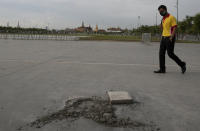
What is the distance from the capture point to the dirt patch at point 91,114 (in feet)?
7.28

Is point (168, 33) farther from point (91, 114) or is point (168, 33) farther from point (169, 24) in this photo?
point (91, 114)

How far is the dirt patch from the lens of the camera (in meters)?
2.22

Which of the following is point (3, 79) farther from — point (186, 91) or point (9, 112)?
point (186, 91)

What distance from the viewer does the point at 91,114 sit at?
96.6 inches

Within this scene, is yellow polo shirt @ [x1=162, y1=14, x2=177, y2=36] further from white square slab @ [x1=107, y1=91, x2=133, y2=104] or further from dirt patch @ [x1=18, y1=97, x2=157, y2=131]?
dirt patch @ [x1=18, y1=97, x2=157, y2=131]

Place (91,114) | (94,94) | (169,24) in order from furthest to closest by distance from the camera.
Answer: (169,24) < (94,94) < (91,114)

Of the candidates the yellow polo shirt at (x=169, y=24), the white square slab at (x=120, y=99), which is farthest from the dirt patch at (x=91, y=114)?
the yellow polo shirt at (x=169, y=24)

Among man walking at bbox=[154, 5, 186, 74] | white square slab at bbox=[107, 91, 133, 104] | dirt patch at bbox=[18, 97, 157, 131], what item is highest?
man walking at bbox=[154, 5, 186, 74]

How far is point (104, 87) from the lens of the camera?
12.4ft

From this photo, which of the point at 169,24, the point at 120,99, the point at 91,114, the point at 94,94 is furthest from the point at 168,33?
the point at 91,114

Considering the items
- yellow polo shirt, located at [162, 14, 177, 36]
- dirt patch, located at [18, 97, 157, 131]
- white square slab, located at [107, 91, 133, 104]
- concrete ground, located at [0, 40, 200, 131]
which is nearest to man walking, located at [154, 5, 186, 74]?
yellow polo shirt, located at [162, 14, 177, 36]

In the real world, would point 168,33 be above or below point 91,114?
above

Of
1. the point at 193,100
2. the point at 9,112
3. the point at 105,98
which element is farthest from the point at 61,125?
the point at 193,100

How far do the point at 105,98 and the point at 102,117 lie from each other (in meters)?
0.74
